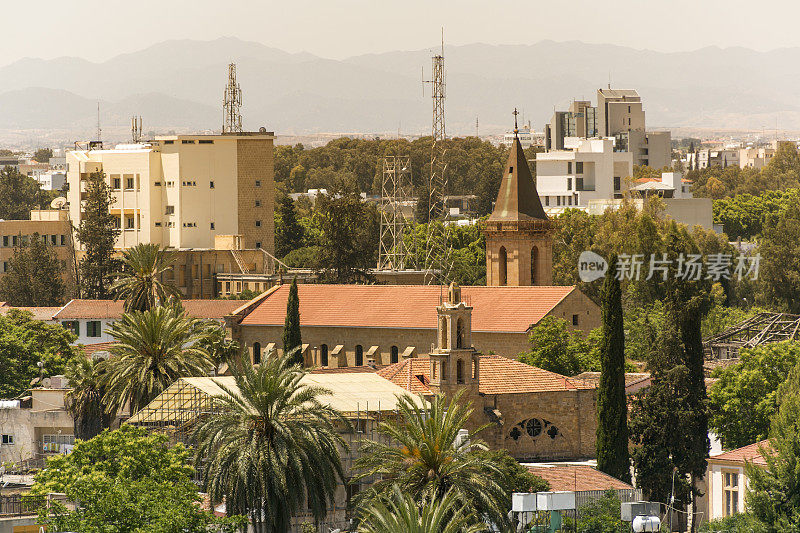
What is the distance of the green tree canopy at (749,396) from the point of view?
62875mm

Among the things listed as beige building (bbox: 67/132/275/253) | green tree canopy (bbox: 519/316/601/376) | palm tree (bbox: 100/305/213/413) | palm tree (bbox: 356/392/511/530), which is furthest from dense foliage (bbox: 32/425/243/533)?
beige building (bbox: 67/132/275/253)

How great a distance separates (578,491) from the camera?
168 feet

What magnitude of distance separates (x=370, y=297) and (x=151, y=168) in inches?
1917

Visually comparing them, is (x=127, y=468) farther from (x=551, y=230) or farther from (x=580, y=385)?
(x=551, y=230)

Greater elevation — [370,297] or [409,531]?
[370,297]

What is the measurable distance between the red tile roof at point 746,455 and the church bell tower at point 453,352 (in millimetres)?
9486

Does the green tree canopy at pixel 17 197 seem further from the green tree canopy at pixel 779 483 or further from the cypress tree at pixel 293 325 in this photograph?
the green tree canopy at pixel 779 483

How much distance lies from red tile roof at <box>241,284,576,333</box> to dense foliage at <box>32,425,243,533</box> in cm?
2893

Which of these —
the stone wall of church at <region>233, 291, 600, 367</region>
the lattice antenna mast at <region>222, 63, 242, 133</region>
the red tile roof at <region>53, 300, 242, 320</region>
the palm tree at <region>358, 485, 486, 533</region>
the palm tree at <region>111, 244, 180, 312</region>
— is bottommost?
the palm tree at <region>358, 485, 486, 533</region>

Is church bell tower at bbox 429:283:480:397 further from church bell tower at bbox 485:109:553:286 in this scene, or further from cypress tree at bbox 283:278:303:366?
church bell tower at bbox 485:109:553:286

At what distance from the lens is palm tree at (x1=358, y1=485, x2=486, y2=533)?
38594mm

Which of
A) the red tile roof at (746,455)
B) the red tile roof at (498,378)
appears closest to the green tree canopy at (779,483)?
the red tile roof at (746,455)

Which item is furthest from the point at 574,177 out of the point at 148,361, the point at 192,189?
the point at 148,361

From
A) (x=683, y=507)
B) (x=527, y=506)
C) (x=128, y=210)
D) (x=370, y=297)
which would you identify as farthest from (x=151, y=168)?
(x=527, y=506)
